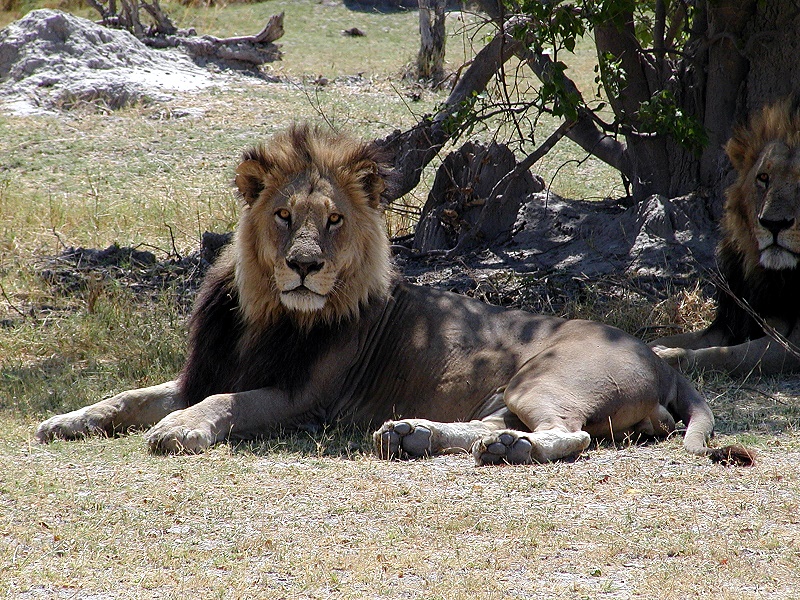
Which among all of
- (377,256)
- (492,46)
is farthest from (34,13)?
(377,256)

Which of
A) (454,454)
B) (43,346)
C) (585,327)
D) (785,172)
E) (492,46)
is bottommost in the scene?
(43,346)

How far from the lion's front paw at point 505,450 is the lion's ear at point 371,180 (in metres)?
1.55

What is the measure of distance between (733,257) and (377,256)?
8.44 feet

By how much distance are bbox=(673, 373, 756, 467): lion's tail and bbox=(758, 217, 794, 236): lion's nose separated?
4.84 feet

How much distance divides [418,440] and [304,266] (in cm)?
98

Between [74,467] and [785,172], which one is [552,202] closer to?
[785,172]

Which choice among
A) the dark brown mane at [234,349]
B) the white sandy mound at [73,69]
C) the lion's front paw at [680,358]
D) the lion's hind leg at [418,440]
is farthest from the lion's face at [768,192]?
the white sandy mound at [73,69]

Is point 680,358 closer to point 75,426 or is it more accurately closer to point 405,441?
point 405,441

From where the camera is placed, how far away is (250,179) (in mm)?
5234

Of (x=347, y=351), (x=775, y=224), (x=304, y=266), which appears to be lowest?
(x=347, y=351)

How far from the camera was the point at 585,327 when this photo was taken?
5199 mm

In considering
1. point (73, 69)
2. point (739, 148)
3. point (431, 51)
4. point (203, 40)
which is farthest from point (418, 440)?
point (203, 40)

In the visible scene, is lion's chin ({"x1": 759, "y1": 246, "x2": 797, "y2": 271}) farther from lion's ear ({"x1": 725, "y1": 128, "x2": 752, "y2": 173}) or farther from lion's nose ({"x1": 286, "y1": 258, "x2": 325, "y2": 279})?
lion's nose ({"x1": 286, "y1": 258, "x2": 325, "y2": 279})

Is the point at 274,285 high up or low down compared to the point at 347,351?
up
